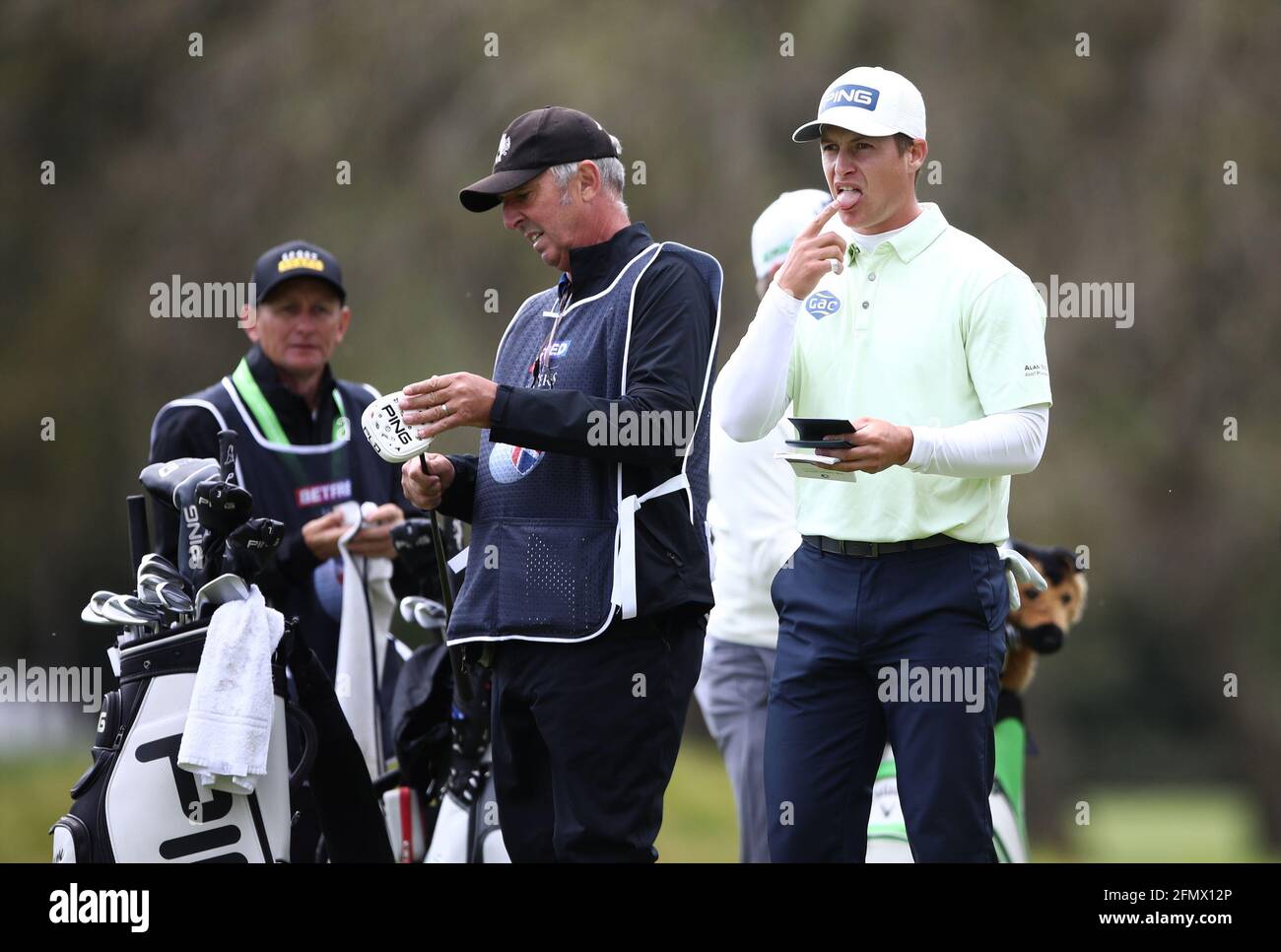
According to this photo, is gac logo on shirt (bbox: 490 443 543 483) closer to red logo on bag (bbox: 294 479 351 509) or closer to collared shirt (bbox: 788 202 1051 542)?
collared shirt (bbox: 788 202 1051 542)

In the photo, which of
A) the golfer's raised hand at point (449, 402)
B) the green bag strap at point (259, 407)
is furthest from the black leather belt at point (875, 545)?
the green bag strap at point (259, 407)

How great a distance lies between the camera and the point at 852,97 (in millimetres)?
3281

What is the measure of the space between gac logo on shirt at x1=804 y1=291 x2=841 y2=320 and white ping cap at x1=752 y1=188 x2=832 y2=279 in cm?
132

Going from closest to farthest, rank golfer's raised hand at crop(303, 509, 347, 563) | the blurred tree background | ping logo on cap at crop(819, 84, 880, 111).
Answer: ping logo on cap at crop(819, 84, 880, 111) < golfer's raised hand at crop(303, 509, 347, 563) < the blurred tree background

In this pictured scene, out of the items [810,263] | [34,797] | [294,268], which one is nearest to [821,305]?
[810,263]

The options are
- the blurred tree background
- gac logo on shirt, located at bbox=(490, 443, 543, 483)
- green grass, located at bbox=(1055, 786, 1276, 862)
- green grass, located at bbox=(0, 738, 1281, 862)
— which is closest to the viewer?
gac logo on shirt, located at bbox=(490, 443, 543, 483)

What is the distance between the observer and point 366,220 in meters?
11.1

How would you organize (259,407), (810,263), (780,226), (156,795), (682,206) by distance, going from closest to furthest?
(810,263) < (156,795) < (259,407) < (780,226) < (682,206)

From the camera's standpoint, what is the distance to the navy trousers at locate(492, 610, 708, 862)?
10.7ft

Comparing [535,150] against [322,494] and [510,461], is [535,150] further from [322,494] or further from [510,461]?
[322,494]

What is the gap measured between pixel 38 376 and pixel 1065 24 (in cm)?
710

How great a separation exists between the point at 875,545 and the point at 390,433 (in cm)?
96

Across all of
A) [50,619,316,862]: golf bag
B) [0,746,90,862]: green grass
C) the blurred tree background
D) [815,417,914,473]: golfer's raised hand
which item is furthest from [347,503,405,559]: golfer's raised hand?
the blurred tree background

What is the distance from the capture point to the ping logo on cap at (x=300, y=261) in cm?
475
